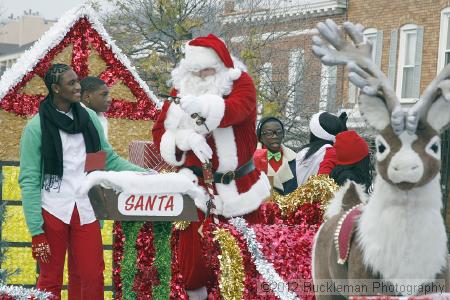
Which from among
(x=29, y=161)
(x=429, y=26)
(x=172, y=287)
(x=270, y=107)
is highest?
(x=429, y=26)

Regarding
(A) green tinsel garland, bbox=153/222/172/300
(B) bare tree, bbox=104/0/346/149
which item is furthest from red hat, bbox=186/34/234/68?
(B) bare tree, bbox=104/0/346/149

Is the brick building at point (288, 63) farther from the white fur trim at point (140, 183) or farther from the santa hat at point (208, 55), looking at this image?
the white fur trim at point (140, 183)

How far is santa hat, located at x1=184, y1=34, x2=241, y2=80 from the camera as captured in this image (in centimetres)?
610

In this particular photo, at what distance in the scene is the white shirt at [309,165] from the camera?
26.5 feet

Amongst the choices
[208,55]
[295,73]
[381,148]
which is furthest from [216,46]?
[295,73]

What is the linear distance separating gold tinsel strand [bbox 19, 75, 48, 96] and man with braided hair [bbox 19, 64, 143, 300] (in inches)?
81.5

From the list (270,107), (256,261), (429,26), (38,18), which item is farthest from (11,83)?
(38,18)

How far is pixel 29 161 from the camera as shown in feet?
17.7

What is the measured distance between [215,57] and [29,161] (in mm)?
1560

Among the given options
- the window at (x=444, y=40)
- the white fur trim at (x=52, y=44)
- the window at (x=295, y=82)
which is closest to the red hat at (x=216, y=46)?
the white fur trim at (x=52, y=44)

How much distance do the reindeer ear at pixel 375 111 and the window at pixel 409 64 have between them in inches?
800

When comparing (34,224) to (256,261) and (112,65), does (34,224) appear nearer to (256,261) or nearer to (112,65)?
(256,261)

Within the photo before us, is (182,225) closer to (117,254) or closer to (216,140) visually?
(117,254)

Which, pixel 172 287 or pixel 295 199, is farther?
pixel 295 199
